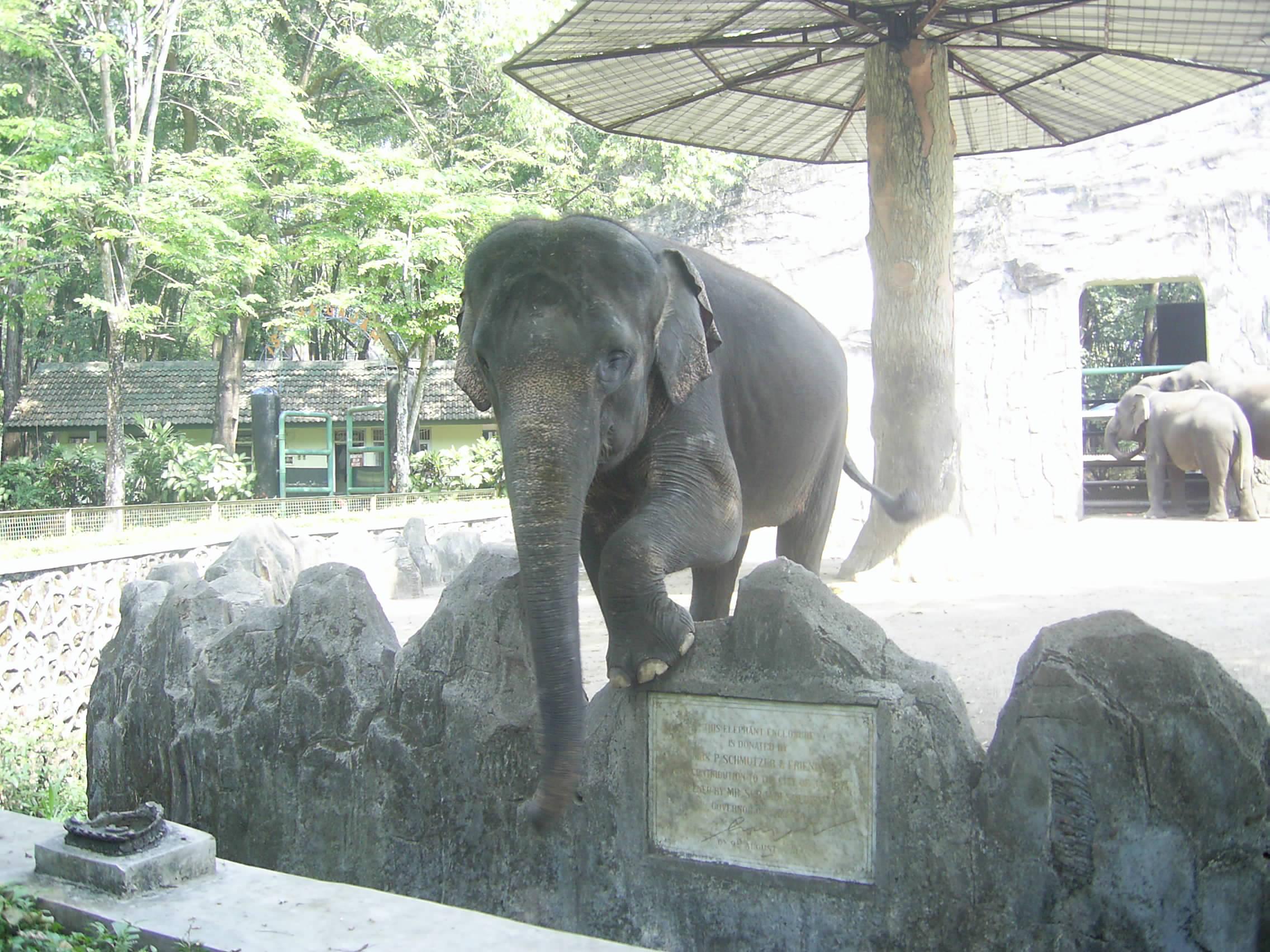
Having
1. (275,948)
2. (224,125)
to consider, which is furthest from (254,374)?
(275,948)

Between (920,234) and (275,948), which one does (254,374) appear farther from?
(275,948)

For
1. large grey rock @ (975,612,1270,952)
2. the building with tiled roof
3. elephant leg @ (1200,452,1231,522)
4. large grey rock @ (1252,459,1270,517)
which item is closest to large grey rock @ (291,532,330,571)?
large grey rock @ (975,612,1270,952)

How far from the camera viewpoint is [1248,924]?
2650mm

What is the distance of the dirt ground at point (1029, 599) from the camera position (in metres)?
4.94

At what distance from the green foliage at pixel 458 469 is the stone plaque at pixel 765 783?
14517 millimetres

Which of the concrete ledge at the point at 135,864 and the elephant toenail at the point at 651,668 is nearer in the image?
the concrete ledge at the point at 135,864

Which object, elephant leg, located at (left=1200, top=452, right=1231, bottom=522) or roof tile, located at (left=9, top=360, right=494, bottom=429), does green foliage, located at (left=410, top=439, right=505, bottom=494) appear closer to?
roof tile, located at (left=9, top=360, right=494, bottom=429)

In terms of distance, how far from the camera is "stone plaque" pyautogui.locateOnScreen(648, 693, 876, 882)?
2.97m

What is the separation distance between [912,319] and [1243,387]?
802cm

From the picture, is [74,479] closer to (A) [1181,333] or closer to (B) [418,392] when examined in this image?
(B) [418,392]

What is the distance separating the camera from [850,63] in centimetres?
725

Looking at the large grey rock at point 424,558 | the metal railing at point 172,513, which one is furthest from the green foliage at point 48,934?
the metal railing at point 172,513

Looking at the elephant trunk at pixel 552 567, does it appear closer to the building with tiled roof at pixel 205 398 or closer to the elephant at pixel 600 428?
the elephant at pixel 600 428

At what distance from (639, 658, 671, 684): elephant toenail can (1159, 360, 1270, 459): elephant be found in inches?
486
